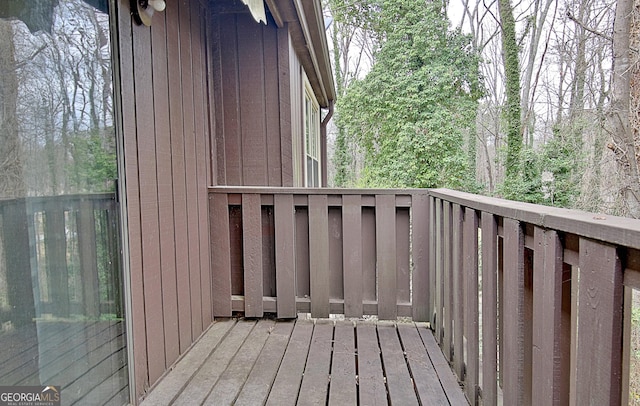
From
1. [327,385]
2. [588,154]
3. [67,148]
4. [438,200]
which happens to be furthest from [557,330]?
[588,154]

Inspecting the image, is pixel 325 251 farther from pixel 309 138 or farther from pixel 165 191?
pixel 309 138

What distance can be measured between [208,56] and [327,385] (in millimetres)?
2272

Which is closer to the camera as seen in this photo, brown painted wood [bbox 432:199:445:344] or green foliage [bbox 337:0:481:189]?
brown painted wood [bbox 432:199:445:344]

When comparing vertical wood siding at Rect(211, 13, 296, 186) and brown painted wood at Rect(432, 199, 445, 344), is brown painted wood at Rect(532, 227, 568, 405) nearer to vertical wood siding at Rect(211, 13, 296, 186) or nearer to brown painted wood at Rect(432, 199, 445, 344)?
brown painted wood at Rect(432, 199, 445, 344)

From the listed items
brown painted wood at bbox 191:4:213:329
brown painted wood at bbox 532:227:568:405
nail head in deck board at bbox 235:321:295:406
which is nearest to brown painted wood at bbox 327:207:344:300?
nail head in deck board at bbox 235:321:295:406

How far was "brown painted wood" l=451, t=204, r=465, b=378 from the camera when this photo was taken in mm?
1730

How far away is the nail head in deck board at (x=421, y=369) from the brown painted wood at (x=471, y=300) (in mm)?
140

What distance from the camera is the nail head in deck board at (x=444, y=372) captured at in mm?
1603

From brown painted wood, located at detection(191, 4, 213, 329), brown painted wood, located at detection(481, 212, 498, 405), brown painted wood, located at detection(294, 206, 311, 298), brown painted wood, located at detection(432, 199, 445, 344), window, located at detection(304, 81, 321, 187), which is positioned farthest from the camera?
window, located at detection(304, 81, 321, 187)

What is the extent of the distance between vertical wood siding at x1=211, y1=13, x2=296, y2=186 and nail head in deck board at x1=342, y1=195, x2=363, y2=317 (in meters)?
0.73

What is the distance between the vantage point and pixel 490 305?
1.34 meters

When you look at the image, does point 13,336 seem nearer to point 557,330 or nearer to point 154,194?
point 154,194

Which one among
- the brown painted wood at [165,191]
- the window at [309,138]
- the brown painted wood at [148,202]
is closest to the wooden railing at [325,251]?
the brown painted wood at [165,191]
